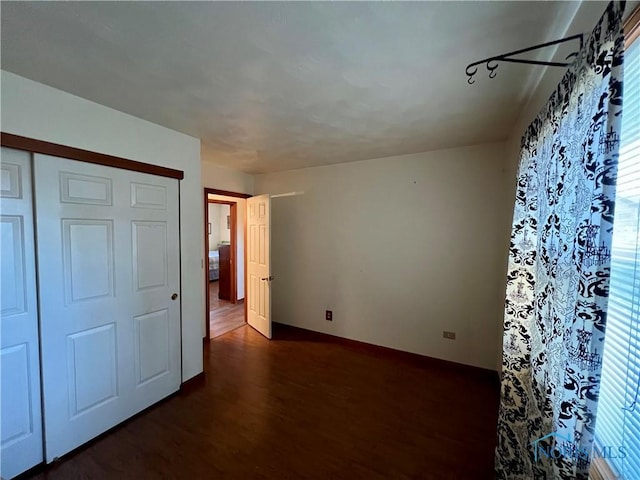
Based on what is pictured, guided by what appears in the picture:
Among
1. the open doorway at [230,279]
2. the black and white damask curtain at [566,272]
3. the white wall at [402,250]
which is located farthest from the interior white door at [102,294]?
the black and white damask curtain at [566,272]

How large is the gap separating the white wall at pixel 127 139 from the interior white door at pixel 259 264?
1.16 m

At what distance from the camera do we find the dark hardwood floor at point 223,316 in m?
4.19

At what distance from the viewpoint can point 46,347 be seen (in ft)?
5.82

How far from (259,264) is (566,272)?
11.5ft

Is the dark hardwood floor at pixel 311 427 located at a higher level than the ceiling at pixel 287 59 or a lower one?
lower

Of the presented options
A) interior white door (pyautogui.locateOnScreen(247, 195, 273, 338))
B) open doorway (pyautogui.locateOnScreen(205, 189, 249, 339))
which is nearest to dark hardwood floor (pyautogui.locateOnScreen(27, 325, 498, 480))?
interior white door (pyautogui.locateOnScreen(247, 195, 273, 338))

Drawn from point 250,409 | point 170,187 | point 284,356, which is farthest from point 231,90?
point 284,356

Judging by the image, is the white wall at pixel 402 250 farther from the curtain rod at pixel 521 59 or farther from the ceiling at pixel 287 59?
the curtain rod at pixel 521 59

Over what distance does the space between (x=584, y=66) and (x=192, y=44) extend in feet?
5.22

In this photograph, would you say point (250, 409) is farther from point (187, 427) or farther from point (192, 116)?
point (192, 116)

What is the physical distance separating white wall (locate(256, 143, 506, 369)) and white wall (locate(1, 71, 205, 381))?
158 cm

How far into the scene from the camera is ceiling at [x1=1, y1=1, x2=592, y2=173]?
1.12m

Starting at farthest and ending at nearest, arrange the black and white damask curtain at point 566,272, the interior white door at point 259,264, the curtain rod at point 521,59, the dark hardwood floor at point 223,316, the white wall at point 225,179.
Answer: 1. the dark hardwood floor at point 223,316
2. the interior white door at point 259,264
3. the white wall at point 225,179
4. the curtain rod at point 521,59
5. the black and white damask curtain at point 566,272

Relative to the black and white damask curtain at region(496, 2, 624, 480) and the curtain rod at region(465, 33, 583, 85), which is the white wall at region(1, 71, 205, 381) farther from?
the black and white damask curtain at region(496, 2, 624, 480)
